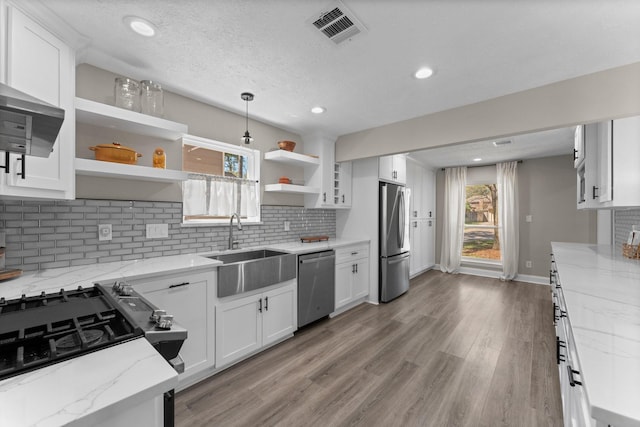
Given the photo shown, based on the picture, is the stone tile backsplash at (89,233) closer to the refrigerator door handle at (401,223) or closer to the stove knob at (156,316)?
the stove knob at (156,316)

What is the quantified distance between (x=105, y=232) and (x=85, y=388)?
1.87m

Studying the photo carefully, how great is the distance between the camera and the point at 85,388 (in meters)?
0.61

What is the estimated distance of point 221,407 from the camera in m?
1.80

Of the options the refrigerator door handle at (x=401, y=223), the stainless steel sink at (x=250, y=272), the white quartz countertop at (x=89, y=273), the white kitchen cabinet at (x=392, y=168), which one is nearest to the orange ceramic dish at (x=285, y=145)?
the stainless steel sink at (x=250, y=272)

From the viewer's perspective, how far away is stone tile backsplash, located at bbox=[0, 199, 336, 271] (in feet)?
5.72

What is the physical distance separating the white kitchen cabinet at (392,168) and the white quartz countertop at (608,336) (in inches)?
98.6

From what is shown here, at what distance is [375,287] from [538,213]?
369 centimetres

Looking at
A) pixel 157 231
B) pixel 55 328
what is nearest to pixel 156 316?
pixel 55 328

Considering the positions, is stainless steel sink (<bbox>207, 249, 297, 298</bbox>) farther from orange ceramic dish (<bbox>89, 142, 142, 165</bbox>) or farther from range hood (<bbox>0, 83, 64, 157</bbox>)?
range hood (<bbox>0, 83, 64, 157</bbox>)

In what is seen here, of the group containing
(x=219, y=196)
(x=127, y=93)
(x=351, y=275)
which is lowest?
(x=351, y=275)

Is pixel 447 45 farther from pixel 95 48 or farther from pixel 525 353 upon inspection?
pixel 525 353

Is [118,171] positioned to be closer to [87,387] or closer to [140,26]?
[140,26]

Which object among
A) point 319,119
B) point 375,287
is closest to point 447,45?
point 319,119

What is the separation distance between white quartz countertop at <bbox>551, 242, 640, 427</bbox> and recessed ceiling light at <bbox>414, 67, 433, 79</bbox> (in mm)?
1733
